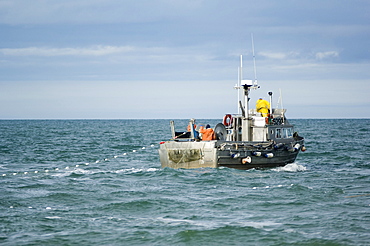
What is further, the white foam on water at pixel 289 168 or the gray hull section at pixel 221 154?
the white foam on water at pixel 289 168

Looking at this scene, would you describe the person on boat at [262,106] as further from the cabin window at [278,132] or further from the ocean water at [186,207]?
the ocean water at [186,207]

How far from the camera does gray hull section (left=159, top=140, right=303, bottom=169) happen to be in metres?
27.1

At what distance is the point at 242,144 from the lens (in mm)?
27438

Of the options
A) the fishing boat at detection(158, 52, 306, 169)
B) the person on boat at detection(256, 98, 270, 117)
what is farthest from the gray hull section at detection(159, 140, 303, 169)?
the person on boat at detection(256, 98, 270, 117)

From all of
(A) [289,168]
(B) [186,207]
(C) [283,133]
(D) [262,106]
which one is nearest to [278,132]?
(C) [283,133]

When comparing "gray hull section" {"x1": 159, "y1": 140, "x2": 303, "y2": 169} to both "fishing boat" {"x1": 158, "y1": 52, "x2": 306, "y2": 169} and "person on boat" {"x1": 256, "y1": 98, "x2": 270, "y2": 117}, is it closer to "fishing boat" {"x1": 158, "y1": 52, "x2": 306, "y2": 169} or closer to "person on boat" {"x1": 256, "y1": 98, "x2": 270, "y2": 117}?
"fishing boat" {"x1": 158, "y1": 52, "x2": 306, "y2": 169}

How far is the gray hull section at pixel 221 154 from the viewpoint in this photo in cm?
2714

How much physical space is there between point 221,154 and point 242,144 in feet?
4.19

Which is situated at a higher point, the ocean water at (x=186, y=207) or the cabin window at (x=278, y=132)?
the cabin window at (x=278, y=132)

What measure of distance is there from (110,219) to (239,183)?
28.8 ft

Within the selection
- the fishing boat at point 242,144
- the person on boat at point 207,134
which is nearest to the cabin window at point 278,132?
the fishing boat at point 242,144

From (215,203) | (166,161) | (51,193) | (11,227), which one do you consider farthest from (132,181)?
(11,227)

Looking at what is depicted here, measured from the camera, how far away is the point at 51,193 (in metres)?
23.0

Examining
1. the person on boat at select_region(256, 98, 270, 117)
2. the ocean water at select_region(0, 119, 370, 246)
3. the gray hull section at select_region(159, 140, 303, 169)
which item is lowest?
the ocean water at select_region(0, 119, 370, 246)
